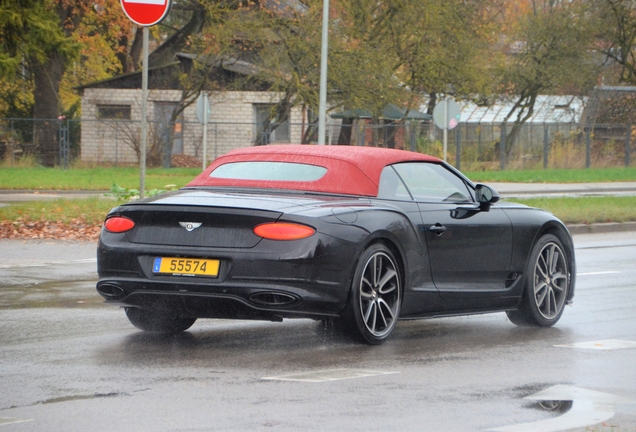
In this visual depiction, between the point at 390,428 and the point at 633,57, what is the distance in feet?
177

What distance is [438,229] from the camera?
8.42 m

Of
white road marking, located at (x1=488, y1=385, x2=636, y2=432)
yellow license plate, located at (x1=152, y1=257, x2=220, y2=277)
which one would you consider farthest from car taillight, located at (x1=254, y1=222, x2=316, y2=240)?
white road marking, located at (x1=488, y1=385, x2=636, y2=432)

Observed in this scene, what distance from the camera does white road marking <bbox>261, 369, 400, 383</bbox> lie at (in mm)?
6574

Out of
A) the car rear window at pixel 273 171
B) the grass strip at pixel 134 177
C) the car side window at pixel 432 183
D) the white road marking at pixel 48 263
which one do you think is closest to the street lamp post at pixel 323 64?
the grass strip at pixel 134 177

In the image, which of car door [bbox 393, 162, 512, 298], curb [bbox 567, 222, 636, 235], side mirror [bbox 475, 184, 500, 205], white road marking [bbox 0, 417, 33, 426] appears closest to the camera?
white road marking [bbox 0, 417, 33, 426]

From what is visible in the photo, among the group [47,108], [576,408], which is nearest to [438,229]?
[576,408]

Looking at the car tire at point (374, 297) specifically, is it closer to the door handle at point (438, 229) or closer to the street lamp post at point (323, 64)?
the door handle at point (438, 229)

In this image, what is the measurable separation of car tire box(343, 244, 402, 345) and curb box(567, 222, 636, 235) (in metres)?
12.3

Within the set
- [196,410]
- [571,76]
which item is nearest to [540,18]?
[571,76]

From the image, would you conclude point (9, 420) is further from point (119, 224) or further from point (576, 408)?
point (576, 408)

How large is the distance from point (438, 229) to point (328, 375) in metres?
2.05

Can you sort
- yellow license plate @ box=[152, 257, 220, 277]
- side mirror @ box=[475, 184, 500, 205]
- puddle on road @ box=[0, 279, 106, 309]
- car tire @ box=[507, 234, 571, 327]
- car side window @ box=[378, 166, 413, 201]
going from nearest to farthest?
yellow license plate @ box=[152, 257, 220, 277] → car side window @ box=[378, 166, 413, 201] → side mirror @ box=[475, 184, 500, 205] → car tire @ box=[507, 234, 571, 327] → puddle on road @ box=[0, 279, 106, 309]

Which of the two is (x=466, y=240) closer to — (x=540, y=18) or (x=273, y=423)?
(x=273, y=423)

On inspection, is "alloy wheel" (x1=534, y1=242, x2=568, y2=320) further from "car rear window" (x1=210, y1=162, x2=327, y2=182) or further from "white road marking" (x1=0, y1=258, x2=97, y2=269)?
"white road marking" (x1=0, y1=258, x2=97, y2=269)
